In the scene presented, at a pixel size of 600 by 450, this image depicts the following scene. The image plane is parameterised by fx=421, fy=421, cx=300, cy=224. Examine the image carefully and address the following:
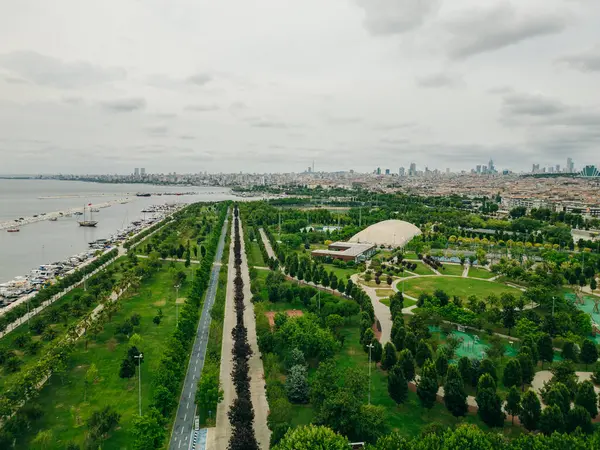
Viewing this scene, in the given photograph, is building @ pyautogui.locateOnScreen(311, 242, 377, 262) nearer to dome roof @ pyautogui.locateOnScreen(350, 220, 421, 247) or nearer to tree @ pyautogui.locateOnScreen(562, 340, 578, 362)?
dome roof @ pyautogui.locateOnScreen(350, 220, 421, 247)

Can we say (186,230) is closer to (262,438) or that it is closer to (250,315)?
(250,315)

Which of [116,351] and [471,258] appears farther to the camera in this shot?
[471,258]

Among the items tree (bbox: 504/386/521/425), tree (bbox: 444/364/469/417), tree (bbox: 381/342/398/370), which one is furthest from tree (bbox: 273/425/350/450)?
tree (bbox: 381/342/398/370)

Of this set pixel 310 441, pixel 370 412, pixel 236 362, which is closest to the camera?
pixel 310 441

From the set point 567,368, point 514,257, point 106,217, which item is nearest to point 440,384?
point 567,368

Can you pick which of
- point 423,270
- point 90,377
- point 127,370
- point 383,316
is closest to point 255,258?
point 423,270

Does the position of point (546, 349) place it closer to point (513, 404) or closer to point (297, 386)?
point (513, 404)
